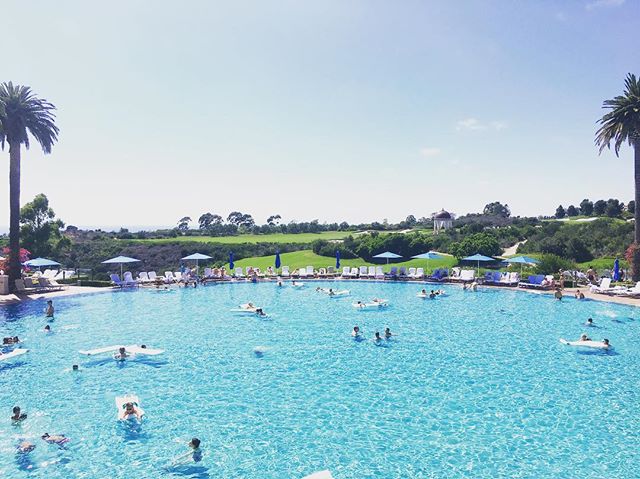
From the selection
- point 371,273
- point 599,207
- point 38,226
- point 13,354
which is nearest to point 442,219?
point 599,207

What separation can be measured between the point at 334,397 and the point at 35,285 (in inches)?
1067

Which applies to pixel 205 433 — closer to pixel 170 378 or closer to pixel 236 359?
pixel 170 378

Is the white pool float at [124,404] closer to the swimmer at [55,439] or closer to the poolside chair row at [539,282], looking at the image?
the swimmer at [55,439]

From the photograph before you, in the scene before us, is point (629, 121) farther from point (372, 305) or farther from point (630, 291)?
point (372, 305)

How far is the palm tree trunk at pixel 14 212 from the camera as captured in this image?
29266 millimetres

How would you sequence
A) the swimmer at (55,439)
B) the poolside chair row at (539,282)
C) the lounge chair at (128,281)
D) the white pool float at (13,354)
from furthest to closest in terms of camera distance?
the lounge chair at (128,281) → the poolside chair row at (539,282) → the white pool float at (13,354) → the swimmer at (55,439)

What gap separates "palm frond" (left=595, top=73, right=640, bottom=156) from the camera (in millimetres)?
29250

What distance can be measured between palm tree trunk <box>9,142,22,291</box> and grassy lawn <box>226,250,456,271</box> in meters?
19.7

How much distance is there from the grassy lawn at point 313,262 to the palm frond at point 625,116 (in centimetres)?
1495

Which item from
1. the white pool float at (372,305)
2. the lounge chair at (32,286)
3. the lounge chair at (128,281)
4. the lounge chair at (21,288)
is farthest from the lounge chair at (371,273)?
the lounge chair at (21,288)

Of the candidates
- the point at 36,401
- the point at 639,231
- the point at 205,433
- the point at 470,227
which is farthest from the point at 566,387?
the point at 470,227

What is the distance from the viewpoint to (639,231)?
94.4ft

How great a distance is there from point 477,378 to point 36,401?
1280 centimetres

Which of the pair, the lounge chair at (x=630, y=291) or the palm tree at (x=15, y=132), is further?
the palm tree at (x=15, y=132)
